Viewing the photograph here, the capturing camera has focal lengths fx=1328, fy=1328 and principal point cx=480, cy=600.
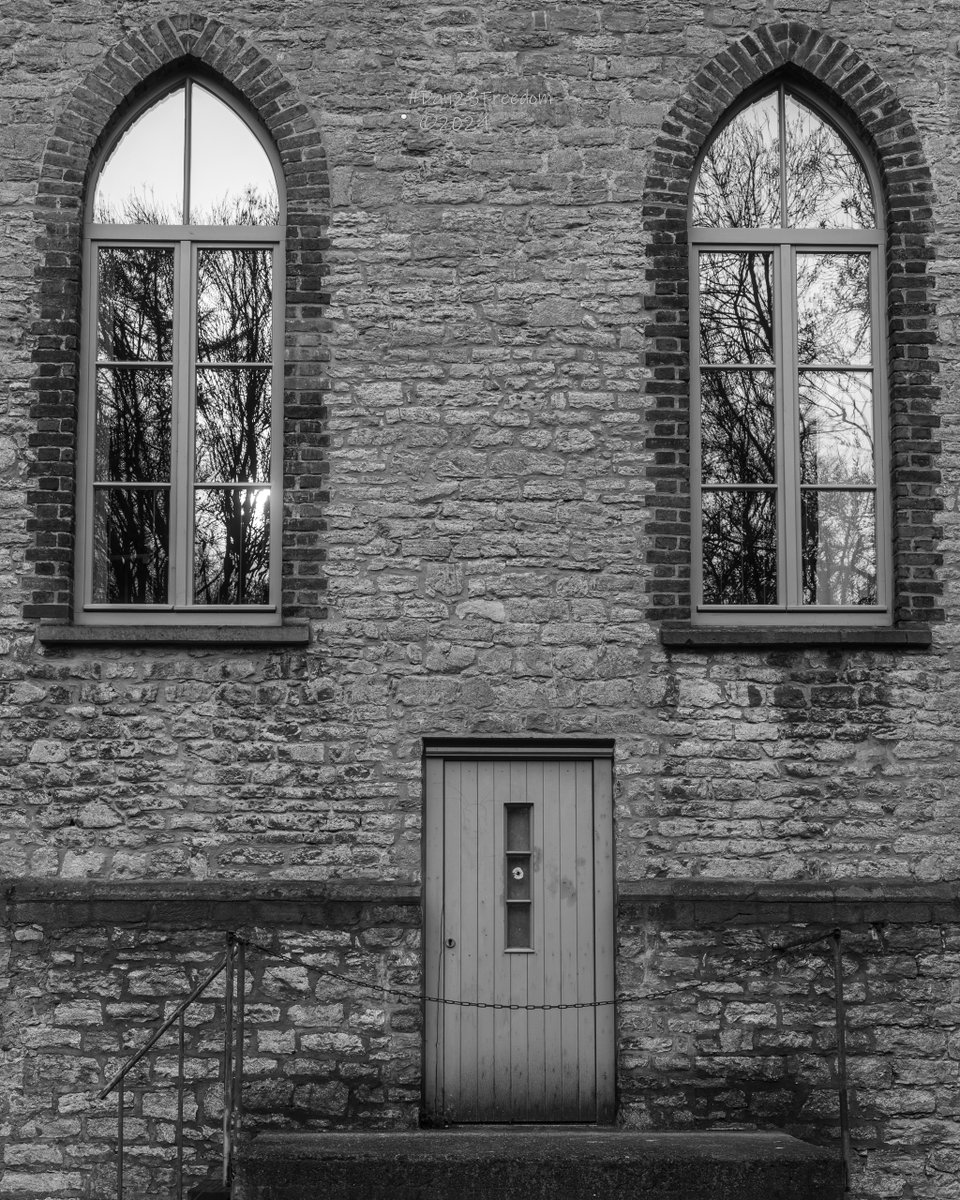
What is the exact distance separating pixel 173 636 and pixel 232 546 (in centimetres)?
63

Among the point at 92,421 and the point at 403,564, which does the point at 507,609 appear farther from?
the point at 92,421

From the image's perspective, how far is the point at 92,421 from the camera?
7.36m

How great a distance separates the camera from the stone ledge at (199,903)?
6.79m

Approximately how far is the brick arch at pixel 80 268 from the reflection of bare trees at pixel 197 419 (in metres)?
0.23

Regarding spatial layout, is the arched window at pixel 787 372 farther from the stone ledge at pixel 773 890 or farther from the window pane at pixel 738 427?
the stone ledge at pixel 773 890

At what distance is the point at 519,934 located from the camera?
7070mm

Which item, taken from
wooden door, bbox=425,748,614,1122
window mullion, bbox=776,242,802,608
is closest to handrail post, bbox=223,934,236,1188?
Result: wooden door, bbox=425,748,614,1122

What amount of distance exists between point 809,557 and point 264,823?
332 cm

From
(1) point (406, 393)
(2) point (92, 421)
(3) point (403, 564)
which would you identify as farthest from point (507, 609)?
(2) point (92, 421)

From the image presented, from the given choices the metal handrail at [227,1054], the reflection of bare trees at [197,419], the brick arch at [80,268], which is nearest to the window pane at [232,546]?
the reflection of bare trees at [197,419]

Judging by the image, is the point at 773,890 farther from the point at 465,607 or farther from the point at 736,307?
A: the point at 736,307

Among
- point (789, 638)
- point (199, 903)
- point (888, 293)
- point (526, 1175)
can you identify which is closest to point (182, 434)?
point (199, 903)

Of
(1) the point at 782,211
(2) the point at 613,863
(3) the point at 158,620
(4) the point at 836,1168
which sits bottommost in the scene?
(4) the point at 836,1168

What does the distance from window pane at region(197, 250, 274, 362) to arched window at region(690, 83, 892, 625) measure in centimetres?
242
